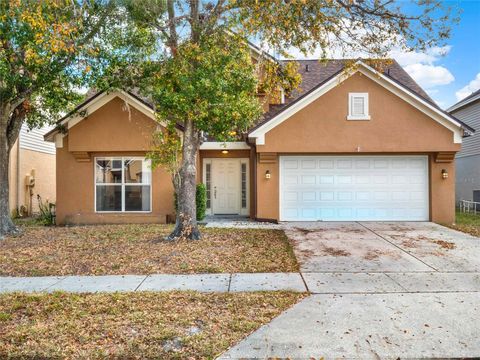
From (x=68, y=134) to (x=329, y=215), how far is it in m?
10.0

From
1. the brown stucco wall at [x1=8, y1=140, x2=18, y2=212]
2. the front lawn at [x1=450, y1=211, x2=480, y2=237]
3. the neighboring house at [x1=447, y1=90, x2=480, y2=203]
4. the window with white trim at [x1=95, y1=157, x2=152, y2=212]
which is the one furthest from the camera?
the neighboring house at [x1=447, y1=90, x2=480, y2=203]

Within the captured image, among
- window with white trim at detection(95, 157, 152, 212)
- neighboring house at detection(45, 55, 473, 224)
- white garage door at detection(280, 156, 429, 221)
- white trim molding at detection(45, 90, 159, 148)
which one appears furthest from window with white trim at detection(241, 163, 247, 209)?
white trim molding at detection(45, 90, 159, 148)

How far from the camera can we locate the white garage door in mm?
13922

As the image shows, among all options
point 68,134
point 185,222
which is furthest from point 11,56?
point 185,222

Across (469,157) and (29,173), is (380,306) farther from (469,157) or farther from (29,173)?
(469,157)

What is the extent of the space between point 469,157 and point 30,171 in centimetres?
2147

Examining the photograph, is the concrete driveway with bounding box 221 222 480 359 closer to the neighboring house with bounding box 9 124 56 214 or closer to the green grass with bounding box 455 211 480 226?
the green grass with bounding box 455 211 480 226

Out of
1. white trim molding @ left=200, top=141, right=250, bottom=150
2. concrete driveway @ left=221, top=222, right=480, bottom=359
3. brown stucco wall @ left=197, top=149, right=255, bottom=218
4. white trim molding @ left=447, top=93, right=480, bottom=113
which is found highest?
white trim molding @ left=447, top=93, right=480, bottom=113

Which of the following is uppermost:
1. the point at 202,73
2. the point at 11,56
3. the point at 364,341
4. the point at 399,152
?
the point at 11,56

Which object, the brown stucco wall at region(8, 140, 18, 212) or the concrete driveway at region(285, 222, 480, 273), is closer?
the concrete driveway at region(285, 222, 480, 273)

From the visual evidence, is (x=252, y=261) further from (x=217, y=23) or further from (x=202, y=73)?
(x=217, y=23)

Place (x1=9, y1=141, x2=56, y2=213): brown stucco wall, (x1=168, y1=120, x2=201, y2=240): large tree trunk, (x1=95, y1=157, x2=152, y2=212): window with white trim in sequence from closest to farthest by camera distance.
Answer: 1. (x1=168, y1=120, x2=201, y2=240): large tree trunk
2. (x1=95, y1=157, x2=152, y2=212): window with white trim
3. (x1=9, y1=141, x2=56, y2=213): brown stucco wall

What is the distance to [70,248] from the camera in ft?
30.5

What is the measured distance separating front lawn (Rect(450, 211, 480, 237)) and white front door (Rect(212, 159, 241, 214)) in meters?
7.95
